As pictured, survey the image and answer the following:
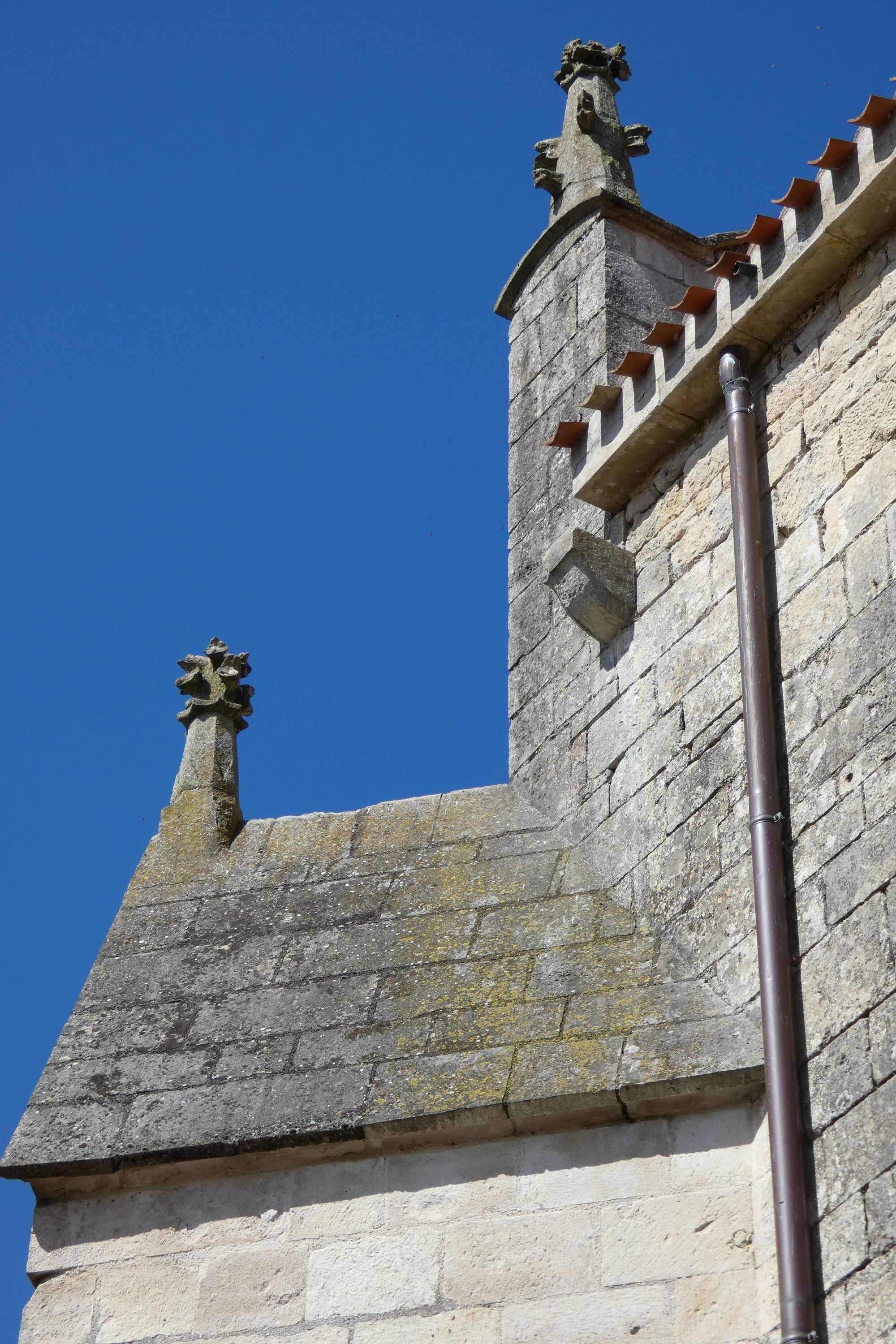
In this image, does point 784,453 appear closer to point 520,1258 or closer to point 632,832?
point 632,832

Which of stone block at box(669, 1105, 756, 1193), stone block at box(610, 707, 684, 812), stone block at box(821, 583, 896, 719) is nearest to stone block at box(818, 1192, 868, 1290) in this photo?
stone block at box(669, 1105, 756, 1193)

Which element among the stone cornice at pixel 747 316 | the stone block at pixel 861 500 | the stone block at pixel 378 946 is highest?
the stone cornice at pixel 747 316

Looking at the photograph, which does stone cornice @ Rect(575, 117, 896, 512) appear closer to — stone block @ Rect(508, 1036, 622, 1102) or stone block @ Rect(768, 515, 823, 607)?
stone block @ Rect(768, 515, 823, 607)

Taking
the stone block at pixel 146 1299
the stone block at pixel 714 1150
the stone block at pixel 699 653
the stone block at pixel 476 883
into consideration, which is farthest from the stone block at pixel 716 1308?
the stone block at pixel 699 653

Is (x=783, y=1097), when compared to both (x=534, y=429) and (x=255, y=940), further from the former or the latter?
(x=534, y=429)

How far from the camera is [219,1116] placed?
18.8ft

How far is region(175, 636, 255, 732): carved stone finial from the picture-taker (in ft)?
24.5

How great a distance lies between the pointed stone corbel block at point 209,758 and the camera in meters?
7.06

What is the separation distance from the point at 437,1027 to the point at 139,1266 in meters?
1.08

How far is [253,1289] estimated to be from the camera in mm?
5418

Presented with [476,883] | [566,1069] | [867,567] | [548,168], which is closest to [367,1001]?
[476,883]

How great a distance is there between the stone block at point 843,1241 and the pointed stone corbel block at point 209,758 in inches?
119

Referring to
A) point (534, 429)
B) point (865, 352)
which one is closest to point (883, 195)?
point (865, 352)

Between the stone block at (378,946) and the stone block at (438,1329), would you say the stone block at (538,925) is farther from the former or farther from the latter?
the stone block at (438,1329)
